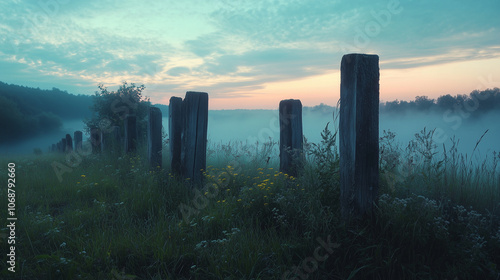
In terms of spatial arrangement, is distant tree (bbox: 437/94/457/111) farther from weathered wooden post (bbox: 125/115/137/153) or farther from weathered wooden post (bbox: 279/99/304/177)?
weathered wooden post (bbox: 125/115/137/153)

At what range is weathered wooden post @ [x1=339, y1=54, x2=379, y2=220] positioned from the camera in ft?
9.97

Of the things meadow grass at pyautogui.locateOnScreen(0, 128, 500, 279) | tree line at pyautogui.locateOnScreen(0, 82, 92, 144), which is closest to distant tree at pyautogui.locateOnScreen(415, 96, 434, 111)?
meadow grass at pyautogui.locateOnScreen(0, 128, 500, 279)

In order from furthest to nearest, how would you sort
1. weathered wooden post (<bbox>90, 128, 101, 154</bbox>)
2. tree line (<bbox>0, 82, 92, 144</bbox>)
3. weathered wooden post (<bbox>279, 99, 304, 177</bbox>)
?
tree line (<bbox>0, 82, 92, 144</bbox>), weathered wooden post (<bbox>90, 128, 101, 154</bbox>), weathered wooden post (<bbox>279, 99, 304, 177</bbox>)

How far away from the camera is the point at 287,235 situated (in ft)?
10.5

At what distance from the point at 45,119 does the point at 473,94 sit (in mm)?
47187

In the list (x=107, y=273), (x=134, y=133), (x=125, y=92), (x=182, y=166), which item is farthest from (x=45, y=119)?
(x=107, y=273)

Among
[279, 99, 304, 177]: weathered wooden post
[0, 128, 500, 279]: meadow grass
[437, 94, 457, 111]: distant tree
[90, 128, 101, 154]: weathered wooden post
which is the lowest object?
[0, 128, 500, 279]: meadow grass

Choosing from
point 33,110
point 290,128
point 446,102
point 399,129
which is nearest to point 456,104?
point 446,102

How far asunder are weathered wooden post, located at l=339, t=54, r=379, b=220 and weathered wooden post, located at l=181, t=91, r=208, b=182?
3.08 meters

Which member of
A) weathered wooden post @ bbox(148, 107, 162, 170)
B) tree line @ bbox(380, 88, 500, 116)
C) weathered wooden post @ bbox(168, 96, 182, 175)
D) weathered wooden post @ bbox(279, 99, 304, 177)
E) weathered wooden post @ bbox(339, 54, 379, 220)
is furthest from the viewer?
tree line @ bbox(380, 88, 500, 116)

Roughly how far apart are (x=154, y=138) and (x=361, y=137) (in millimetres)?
4962

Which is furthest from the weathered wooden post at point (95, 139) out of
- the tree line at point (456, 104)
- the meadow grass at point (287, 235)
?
the tree line at point (456, 104)

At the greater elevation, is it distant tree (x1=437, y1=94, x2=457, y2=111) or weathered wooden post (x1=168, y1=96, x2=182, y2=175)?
distant tree (x1=437, y1=94, x2=457, y2=111)

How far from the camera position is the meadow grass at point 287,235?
264cm
